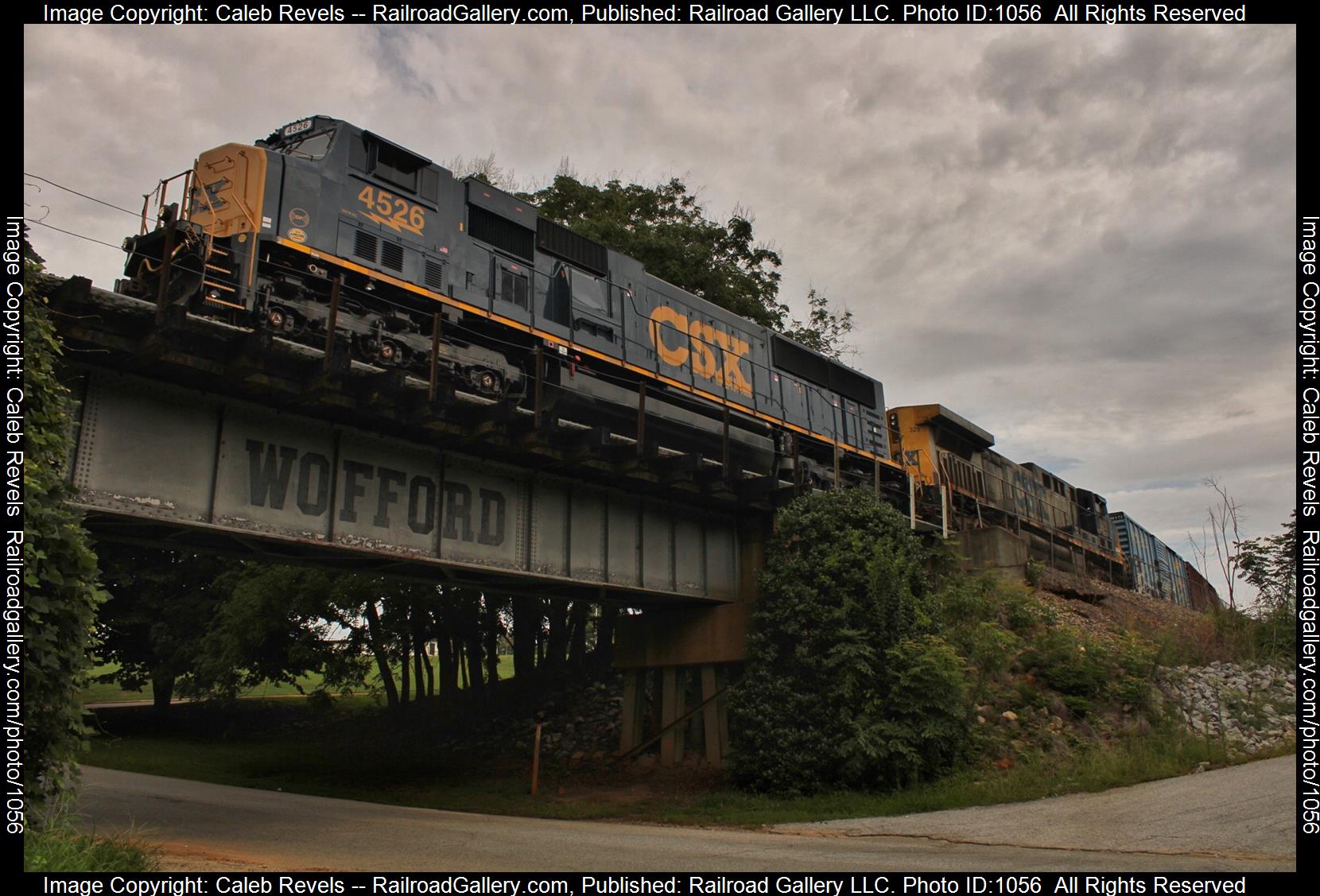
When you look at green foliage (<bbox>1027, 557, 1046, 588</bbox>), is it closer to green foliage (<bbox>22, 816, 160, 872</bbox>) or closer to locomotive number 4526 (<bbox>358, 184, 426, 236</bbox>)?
locomotive number 4526 (<bbox>358, 184, 426, 236</bbox>)

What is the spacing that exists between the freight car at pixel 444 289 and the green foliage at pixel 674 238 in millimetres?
10038

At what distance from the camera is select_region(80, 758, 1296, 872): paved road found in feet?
30.1

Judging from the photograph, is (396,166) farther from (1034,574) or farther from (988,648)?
(1034,574)

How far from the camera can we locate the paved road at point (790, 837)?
30.1 ft

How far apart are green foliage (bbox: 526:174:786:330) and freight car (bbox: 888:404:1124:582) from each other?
7.98 m

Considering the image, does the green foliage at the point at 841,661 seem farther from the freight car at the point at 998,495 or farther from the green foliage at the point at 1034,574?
the green foliage at the point at 1034,574

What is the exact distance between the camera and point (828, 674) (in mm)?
16984

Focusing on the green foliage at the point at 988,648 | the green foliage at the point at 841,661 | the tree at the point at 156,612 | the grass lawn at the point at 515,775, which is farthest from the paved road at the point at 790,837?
the tree at the point at 156,612

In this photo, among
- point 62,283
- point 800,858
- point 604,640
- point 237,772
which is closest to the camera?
point 800,858
